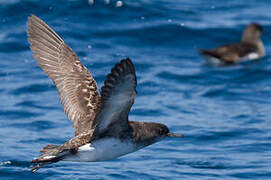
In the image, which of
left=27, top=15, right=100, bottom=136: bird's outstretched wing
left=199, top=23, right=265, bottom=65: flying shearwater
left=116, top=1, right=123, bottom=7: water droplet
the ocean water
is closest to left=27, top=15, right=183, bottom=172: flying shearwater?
left=27, top=15, right=100, bottom=136: bird's outstretched wing

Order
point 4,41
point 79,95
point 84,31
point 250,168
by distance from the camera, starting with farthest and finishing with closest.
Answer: point 84,31, point 4,41, point 250,168, point 79,95

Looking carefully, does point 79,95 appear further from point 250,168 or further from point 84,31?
point 84,31

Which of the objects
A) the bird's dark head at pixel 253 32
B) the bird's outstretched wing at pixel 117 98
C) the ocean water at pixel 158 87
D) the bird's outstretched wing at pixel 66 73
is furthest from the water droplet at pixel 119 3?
Result: the bird's outstretched wing at pixel 117 98

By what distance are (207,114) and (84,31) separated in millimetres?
3989

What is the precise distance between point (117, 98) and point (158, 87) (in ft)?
18.1

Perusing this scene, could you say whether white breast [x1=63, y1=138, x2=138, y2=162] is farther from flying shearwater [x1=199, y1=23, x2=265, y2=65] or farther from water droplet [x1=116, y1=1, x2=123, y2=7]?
water droplet [x1=116, y1=1, x2=123, y2=7]

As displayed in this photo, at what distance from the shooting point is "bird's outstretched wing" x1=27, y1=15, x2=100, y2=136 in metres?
6.32

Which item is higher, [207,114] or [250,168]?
[207,114]

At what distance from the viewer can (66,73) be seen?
262 inches

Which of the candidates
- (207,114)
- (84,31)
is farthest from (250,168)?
(84,31)

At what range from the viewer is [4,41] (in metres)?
11.3

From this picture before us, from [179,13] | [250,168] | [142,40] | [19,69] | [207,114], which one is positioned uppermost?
[179,13]

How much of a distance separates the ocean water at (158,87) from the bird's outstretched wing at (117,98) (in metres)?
1.63

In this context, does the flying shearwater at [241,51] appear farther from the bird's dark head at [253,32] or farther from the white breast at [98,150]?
the white breast at [98,150]
